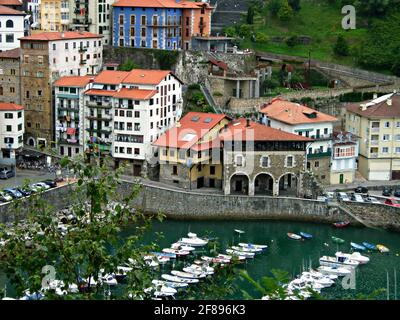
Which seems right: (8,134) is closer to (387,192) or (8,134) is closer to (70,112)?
(70,112)

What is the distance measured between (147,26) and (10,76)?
9.93 meters

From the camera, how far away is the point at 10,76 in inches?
2007

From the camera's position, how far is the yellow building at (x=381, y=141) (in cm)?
4906

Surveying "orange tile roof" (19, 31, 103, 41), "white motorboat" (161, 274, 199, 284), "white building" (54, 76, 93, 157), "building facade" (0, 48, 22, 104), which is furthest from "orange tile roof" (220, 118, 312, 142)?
"building facade" (0, 48, 22, 104)

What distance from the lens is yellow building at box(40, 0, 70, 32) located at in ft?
189

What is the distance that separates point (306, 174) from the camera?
45.6 m

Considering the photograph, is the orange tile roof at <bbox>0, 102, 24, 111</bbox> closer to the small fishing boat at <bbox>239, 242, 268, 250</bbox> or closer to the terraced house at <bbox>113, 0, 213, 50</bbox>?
the terraced house at <bbox>113, 0, 213, 50</bbox>

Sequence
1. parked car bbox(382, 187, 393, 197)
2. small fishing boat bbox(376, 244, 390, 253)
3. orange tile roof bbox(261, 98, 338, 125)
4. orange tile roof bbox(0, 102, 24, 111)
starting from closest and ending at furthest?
small fishing boat bbox(376, 244, 390, 253) → parked car bbox(382, 187, 393, 197) → orange tile roof bbox(261, 98, 338, 125) → orange tile roof bbox(0, 102, 24, 111)

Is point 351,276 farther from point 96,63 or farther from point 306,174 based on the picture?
point 96,63

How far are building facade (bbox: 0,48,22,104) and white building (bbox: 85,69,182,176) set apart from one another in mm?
4782

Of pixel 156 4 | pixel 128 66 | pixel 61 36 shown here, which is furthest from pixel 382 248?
pixel 156 4

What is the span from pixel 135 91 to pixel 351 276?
17476mm

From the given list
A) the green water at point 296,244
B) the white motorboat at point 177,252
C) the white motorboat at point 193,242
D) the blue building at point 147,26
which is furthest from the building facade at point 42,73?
the white motorboat at point 177,252
